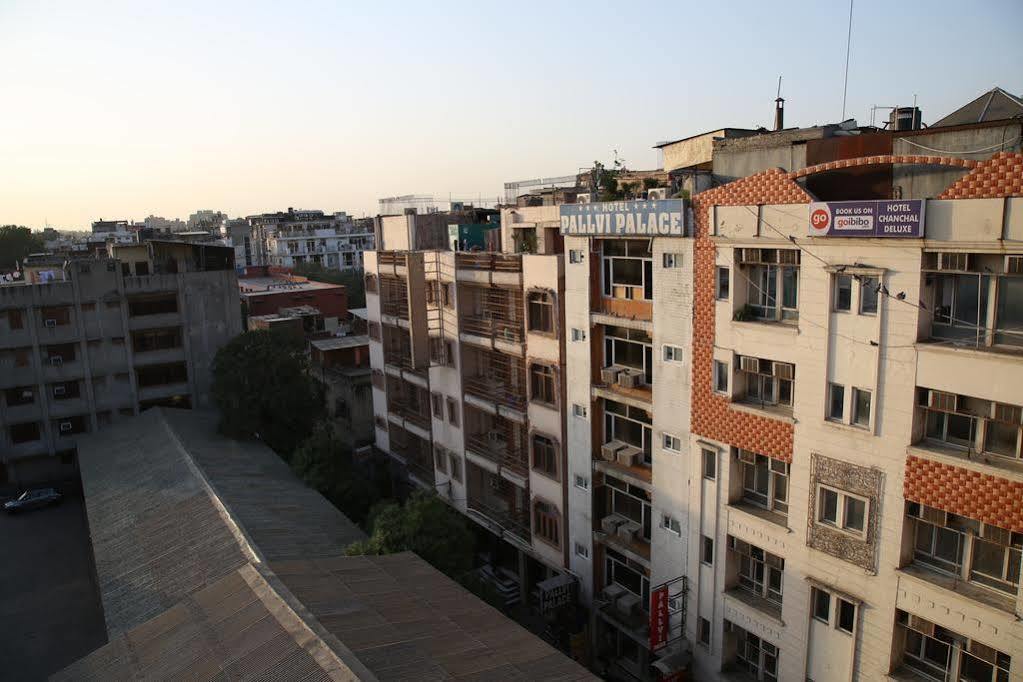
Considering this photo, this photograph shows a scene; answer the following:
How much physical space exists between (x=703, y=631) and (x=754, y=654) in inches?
64.4

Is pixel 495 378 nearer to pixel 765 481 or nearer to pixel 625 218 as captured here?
pixel 625 218

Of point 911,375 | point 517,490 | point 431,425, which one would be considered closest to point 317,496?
point 431,425

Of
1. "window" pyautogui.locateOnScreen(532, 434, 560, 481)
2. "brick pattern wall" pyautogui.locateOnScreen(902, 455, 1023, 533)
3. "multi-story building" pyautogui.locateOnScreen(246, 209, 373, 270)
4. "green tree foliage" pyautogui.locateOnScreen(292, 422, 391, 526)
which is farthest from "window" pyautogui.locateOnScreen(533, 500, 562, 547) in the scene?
"multi-story building" pyautogui.locateOnScreen(246, 209, 373, 270)

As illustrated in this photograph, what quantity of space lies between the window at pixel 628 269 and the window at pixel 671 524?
7.12 metres

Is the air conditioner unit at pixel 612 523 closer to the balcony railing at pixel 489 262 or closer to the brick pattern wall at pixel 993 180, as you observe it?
the balcony railing at pixel 489 262

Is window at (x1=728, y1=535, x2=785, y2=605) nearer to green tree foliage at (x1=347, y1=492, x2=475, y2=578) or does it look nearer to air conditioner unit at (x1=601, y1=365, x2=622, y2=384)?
air conditioner unit at (x1=601, y1=365, x2=622, y2=384)

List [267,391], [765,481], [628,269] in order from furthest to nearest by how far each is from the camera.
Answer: [267,391]
[628,269]
[765,481]

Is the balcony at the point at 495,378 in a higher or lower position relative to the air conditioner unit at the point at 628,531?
higher

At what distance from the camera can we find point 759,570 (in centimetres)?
2069

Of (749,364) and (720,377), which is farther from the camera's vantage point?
(720,377)

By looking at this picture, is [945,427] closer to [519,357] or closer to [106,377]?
[519,357]

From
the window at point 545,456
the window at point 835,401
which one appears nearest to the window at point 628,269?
the window at point 835,401

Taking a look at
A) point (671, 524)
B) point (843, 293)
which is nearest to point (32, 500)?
point (671, 524)

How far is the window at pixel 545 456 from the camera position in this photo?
27.3m
